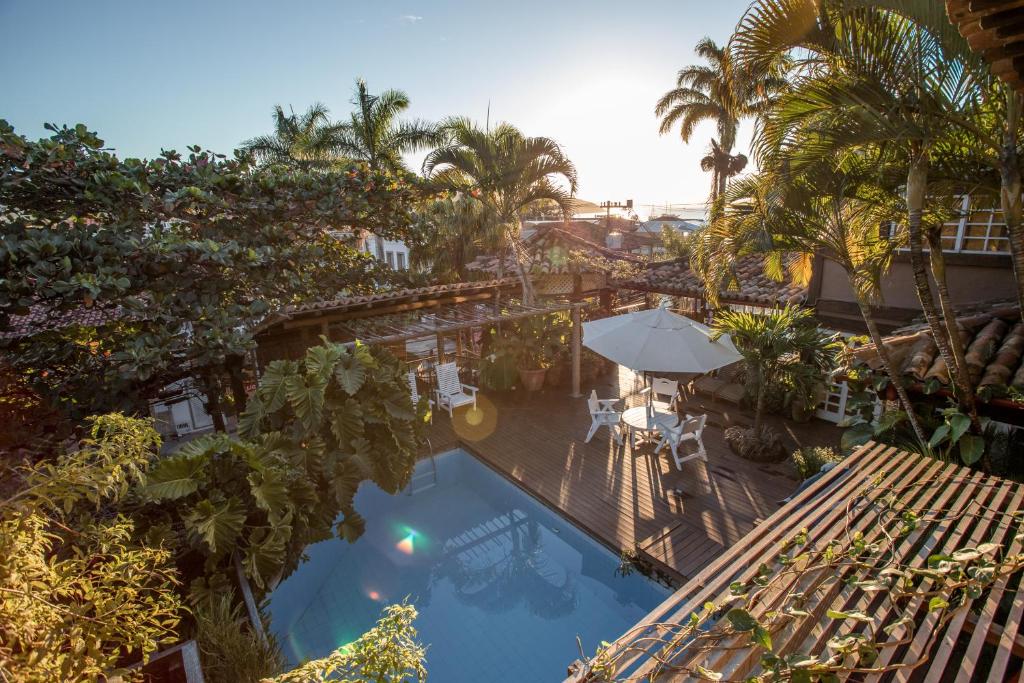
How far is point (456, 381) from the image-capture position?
36.4 feet

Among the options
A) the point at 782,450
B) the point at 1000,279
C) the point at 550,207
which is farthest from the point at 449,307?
the point at 1000,279

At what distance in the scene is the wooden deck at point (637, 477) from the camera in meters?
6.49

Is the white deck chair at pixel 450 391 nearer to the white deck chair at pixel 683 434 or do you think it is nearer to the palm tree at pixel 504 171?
the palm tree at pixel 504 171

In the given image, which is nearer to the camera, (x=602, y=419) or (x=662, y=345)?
(x=662, y=345)

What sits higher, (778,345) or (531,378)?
(778,345)

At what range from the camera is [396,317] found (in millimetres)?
9914

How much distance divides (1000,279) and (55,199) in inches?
631

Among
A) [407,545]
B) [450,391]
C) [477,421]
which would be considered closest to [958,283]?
[477,421]

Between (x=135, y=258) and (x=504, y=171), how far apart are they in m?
7.68

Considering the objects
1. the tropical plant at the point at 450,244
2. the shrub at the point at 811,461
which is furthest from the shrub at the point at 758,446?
the tropical plant at the point at 450,244

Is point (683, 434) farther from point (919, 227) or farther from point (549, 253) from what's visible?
point (549, 253)

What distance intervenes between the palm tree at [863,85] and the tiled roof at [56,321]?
8.89 metres

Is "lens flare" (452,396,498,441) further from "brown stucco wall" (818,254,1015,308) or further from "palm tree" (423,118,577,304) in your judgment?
"brown stucco wall" (818,254,1015,308)

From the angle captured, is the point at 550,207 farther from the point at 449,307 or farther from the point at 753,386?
the point at 753,386
